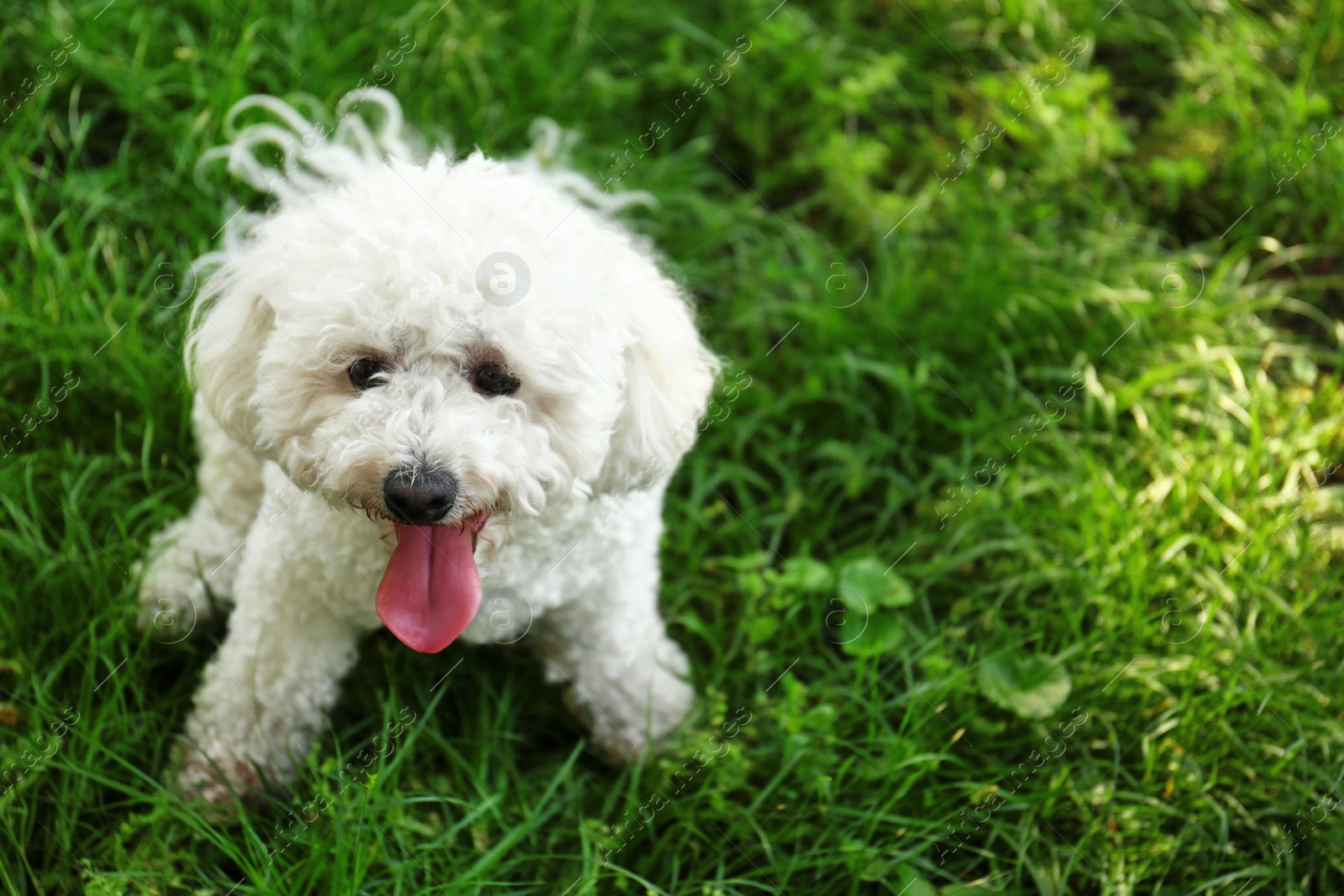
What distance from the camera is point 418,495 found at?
1.69m

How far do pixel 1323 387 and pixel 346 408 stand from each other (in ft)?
8.94

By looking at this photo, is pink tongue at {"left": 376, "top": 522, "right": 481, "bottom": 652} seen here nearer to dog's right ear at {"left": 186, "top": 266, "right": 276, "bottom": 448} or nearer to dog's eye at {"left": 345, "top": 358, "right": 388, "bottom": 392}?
dog's eye at {"left": 345, "top": 358, "right": 388, "bottom": 392}

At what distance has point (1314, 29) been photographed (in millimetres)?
3531

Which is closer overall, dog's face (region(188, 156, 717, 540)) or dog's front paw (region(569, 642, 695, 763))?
dog's face (region(188, 156, 717, 540))

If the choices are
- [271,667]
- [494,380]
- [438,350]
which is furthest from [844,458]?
[271,667]

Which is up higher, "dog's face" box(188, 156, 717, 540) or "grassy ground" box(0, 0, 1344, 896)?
"dog's face" box(188, 156, 717, 540)

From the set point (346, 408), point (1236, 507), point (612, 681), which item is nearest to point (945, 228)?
point (1236, 507)

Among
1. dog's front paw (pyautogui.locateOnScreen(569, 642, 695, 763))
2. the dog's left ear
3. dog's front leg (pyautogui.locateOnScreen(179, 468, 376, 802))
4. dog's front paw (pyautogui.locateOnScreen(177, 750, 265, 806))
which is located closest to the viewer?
the dog's left ear

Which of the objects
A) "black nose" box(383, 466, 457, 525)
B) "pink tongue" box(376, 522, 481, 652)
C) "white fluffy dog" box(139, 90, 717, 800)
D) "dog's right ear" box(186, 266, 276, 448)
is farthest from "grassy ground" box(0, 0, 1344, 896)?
"dog's right ear" box(186, 266, 276, 448)

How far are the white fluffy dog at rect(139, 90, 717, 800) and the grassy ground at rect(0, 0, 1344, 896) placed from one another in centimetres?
20

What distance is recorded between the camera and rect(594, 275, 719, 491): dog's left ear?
1956 mm

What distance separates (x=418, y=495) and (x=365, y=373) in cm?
28

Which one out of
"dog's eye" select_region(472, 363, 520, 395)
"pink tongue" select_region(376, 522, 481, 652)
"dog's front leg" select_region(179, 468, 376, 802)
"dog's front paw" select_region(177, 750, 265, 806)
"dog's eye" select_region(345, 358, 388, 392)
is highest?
"dog's eye" select_region(345, 358, 388, 392)

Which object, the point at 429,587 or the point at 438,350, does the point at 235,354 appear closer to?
the point at 438,350
